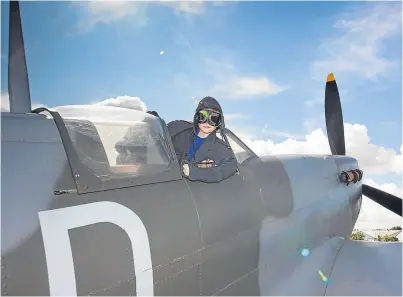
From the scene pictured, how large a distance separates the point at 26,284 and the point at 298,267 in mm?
3223

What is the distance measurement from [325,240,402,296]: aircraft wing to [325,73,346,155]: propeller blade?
3.51 meters

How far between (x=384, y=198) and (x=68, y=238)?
5.99 m

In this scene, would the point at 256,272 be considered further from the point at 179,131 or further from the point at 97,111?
the point at 97,111

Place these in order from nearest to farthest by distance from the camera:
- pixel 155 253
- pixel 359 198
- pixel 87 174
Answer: pixel 87 174
pixel 155 253
pixel 359 198

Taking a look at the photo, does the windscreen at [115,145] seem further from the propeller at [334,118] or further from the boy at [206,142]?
the propeller at [334,118]

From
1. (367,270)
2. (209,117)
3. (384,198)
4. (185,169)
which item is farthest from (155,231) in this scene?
(384,198)

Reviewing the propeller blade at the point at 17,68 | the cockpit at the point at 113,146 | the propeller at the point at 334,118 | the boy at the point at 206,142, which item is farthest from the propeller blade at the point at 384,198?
the propeller blade at the point at 17,68

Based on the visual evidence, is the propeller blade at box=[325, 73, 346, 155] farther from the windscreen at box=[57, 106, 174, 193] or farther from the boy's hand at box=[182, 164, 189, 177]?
the windscreen at box=[57, 106, 174, 193]

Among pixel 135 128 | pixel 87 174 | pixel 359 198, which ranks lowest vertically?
pixel 359 198

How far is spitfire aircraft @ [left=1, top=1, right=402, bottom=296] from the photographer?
7.98 feet

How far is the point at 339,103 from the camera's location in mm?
8625

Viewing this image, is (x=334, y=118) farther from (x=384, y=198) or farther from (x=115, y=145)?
(x=115, y=145)

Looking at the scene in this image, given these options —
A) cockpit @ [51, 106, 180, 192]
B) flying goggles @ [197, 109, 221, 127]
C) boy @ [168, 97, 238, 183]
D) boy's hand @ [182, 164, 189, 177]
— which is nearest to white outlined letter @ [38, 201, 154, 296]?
cockpit @ [51, 106, 180, 192]

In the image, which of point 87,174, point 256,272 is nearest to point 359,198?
point 256,272
